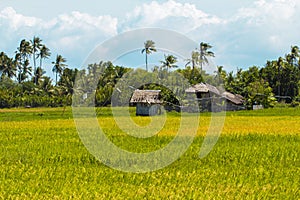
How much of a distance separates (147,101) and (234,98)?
11906 millimetres

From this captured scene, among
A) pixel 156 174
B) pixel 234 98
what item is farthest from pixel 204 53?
pixel 156 174

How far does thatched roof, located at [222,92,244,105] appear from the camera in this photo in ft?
117

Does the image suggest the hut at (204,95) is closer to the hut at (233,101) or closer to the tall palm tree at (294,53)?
the hut at (233,101)

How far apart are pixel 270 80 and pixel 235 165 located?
37949mm

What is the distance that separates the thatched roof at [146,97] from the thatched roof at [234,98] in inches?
306

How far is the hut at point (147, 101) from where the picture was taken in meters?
27.2

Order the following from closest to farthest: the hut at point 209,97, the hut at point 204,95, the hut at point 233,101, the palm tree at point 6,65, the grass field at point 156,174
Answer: the grass field at point 156,174 → the hut at point 204,95 → the hut at point 209,97 → the hut at point 233,101 → the palm tree at point 6,65

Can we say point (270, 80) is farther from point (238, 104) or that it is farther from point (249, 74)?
point (238, 104)

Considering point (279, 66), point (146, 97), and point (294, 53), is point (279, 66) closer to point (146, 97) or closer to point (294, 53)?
point (294, 53)

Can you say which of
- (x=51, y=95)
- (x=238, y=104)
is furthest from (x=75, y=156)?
(x=51, y=95)

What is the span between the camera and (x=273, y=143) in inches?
425

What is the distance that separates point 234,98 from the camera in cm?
3775

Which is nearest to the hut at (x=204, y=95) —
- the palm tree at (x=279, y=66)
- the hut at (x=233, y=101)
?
the hut at (x=233, y=101)

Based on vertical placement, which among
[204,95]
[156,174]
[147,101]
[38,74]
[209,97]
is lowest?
[156,174]
